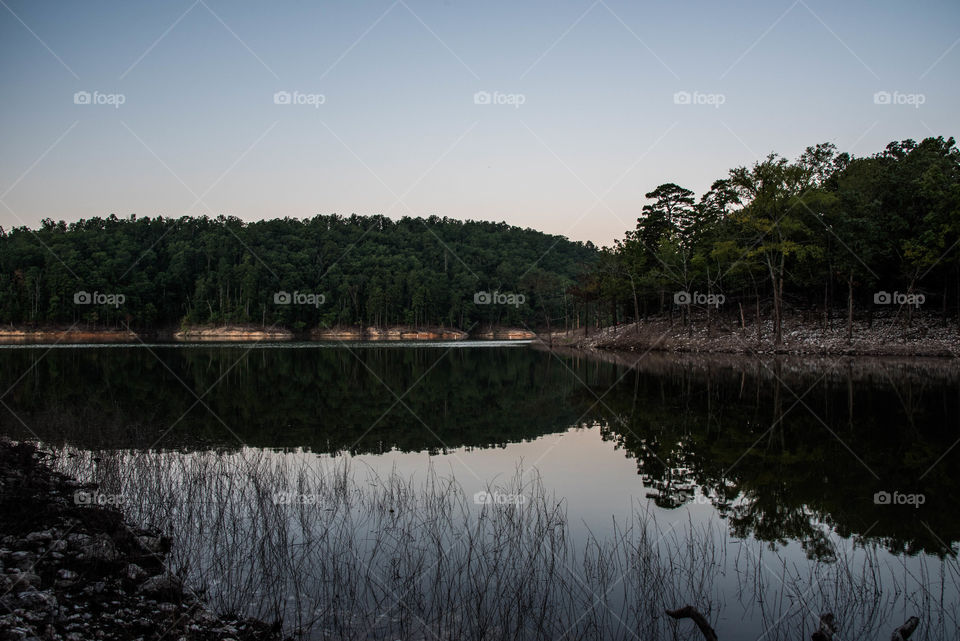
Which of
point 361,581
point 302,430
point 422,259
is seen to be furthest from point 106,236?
point 361,581

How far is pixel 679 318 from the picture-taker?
72.2 m

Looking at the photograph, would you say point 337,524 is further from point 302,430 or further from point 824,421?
point 824,421

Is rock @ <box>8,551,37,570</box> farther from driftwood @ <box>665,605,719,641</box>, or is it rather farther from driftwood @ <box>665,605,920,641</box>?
driftwood @ <box>665,605,920,641</box>

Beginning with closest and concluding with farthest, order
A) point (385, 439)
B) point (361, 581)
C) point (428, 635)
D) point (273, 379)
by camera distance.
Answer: point (428, 635), point (361, 581), point (385, 439), point (273, 379)

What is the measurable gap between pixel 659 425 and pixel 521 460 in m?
5.76

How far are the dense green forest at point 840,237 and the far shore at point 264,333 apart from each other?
269 ft

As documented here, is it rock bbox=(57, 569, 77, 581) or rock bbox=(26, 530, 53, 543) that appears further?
rock bbox=(26, 530, 53, 543)

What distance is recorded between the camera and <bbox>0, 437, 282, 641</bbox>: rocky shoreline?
17.5 feet

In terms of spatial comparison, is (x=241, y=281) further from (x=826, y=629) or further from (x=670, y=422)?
(x=826, y=629)

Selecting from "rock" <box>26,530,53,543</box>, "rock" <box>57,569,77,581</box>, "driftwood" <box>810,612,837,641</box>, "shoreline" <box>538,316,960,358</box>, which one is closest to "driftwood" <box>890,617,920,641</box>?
"driftwood" <box>810,612,837,641</box>

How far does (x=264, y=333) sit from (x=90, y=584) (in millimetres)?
146566

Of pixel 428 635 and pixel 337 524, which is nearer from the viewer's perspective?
pixel 428 635

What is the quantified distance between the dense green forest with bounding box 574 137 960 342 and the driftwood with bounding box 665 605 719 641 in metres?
44.6

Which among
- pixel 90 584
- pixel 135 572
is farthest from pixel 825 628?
pixel 90 584
